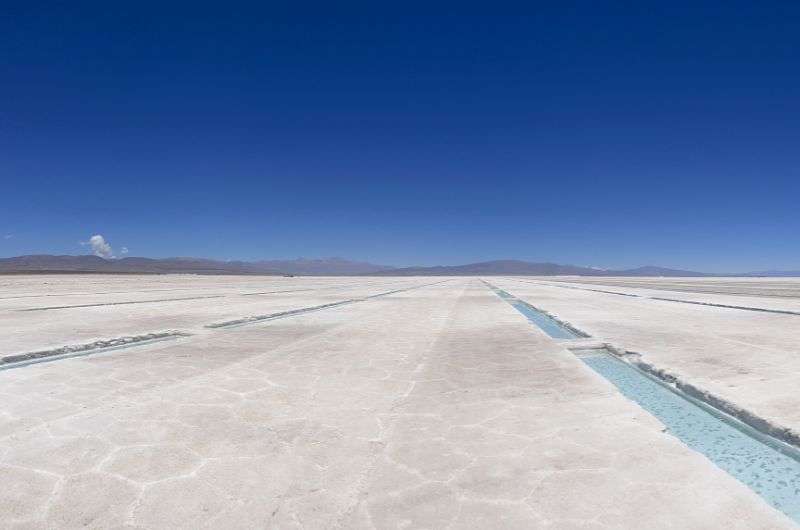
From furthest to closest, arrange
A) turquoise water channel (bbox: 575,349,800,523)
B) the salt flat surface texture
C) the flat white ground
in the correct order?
the salt flat surface texture, turquoise water channel (bbox: 575,349,800,523), the flat white ground

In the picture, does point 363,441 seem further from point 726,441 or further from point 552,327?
point 552,327

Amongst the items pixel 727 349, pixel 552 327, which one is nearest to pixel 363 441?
pixel 727 349

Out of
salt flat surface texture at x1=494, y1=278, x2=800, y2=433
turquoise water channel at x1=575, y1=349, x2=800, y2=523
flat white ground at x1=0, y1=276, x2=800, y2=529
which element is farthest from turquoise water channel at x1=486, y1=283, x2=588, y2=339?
turquoise water channel at x1=575, y1=349, x2=800, y2=523

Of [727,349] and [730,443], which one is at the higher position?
[727,349]

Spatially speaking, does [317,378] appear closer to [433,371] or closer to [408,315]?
[433,371]

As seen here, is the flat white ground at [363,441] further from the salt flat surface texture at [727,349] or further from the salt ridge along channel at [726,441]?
the salt ridge along channel at [726,441]

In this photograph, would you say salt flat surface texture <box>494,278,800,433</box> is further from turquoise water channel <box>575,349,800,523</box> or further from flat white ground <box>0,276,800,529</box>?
turquoise water channel <box>575,349,800,523</box>

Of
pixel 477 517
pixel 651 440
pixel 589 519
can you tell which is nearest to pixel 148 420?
pixel 477 517

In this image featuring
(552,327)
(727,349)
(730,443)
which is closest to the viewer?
(730,443)
